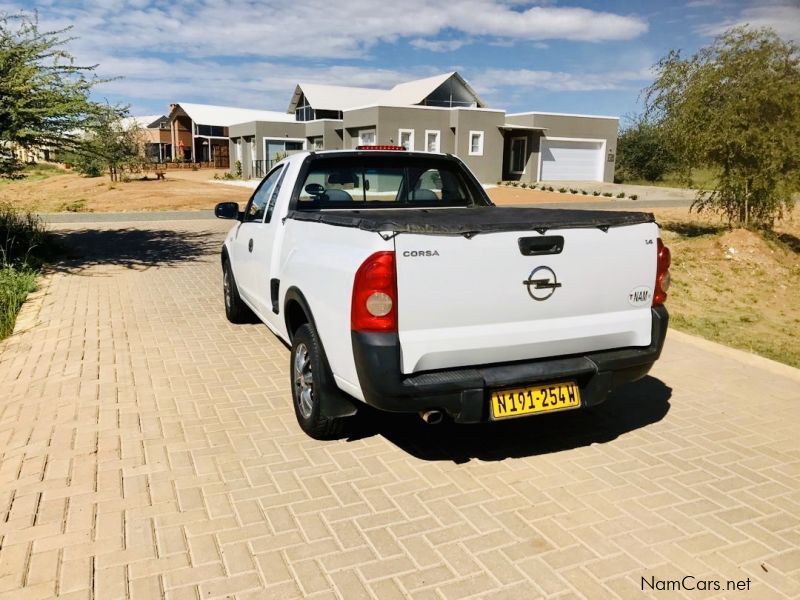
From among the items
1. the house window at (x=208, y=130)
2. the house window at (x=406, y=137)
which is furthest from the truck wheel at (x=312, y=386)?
the house window at (x=208, y=130)

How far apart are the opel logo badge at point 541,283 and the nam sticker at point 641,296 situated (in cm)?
58

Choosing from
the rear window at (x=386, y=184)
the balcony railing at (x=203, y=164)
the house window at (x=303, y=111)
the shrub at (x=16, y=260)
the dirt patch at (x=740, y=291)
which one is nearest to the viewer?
the rear window at (x=386, y=184)

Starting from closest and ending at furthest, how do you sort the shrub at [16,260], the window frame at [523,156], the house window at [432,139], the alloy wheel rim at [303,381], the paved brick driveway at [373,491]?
the paved brick driveway at [373,491] → the alloy wheel rim at [303,381] → the shrub at [16,260] → the house window at [432,139] → the window frame at [523,156]

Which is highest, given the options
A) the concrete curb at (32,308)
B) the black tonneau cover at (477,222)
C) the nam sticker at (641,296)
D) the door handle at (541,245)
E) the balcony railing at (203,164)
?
the balcony railing at (203,164)

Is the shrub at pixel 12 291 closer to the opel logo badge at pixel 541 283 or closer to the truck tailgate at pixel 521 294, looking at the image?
the truck tailgate at pixel 521 294

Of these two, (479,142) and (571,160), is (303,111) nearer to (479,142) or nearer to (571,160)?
(479,142)

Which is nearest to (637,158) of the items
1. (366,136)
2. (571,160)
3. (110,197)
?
(571,160)

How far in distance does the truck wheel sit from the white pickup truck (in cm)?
1

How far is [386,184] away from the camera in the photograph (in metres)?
5.79

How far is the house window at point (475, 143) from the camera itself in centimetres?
3894

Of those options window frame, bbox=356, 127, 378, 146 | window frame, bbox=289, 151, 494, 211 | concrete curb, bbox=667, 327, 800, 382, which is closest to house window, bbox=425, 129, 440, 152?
window frame, bbox=356, 127, 378, 146

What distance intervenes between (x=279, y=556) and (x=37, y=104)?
935 cm

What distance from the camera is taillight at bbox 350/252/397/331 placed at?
3395 mm

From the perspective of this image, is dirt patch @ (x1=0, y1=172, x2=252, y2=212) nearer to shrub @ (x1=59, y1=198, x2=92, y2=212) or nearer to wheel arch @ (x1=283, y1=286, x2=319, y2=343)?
shrub @ (x1=59, y1=198, x2=92, y2=212)
